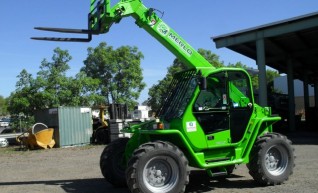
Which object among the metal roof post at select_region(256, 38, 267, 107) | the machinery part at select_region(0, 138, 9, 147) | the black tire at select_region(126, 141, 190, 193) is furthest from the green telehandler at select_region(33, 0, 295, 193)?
the machinery part at select_region(0, 138, 9, 147)

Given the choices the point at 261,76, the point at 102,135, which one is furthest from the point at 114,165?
the point at 102,135

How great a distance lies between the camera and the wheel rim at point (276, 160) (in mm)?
9295

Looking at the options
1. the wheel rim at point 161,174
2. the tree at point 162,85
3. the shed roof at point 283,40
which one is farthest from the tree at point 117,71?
the wheel rim at point 161,174

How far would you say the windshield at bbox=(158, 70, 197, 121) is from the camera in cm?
884

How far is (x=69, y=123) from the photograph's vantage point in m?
23.9

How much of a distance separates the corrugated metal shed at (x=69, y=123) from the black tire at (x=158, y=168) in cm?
1618

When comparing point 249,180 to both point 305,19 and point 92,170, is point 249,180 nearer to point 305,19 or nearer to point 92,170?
point 92,170

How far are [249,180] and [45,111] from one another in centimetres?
1704

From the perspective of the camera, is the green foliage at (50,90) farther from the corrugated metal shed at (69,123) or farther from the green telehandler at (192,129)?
the green telehandler at (192,129)

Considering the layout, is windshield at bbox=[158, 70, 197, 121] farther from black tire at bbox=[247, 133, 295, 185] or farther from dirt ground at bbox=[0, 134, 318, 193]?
black tire at bbox=[247, 133, 295, 185]

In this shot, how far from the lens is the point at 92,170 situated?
41.8ft

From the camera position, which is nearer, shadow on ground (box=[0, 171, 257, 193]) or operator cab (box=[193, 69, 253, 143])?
operator cab (box=[193, 69, 253, 143])

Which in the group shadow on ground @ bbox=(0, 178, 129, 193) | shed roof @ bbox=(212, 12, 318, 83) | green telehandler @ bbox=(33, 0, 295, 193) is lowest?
shadow on ground @ bbox=(0, 178, 129, 193)

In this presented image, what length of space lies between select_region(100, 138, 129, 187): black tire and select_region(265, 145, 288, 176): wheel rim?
3.21 metres
